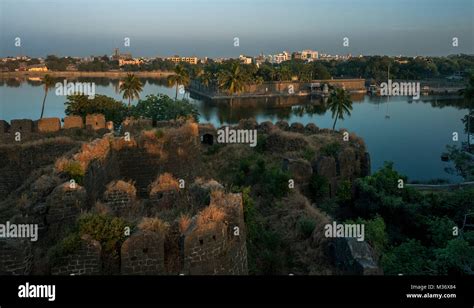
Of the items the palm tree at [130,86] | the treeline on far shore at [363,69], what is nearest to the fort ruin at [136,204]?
the palm tree at [130,86]

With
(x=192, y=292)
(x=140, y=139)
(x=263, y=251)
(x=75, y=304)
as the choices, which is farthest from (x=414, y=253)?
(x=75, y=304)

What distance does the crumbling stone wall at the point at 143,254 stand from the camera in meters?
7.94

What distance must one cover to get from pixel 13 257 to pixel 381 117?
80.1 meters

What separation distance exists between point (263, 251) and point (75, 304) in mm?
6187

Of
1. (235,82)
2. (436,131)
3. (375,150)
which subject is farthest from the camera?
(235,82)

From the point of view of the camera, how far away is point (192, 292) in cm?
669

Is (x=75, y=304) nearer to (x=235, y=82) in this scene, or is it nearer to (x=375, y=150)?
(x=375, y=150)

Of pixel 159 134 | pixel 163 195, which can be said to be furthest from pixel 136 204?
pixel 159 134

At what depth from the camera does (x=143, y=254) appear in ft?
26.3

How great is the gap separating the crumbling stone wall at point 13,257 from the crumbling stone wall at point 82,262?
A: 58 centimetres

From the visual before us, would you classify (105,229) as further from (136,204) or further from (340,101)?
(340,101)

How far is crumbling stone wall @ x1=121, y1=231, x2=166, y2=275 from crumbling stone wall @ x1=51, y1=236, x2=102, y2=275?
0.46 meters

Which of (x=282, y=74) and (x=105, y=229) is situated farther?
(x=282, y=74)

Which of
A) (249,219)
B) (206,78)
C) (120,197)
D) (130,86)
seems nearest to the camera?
(120,197)
